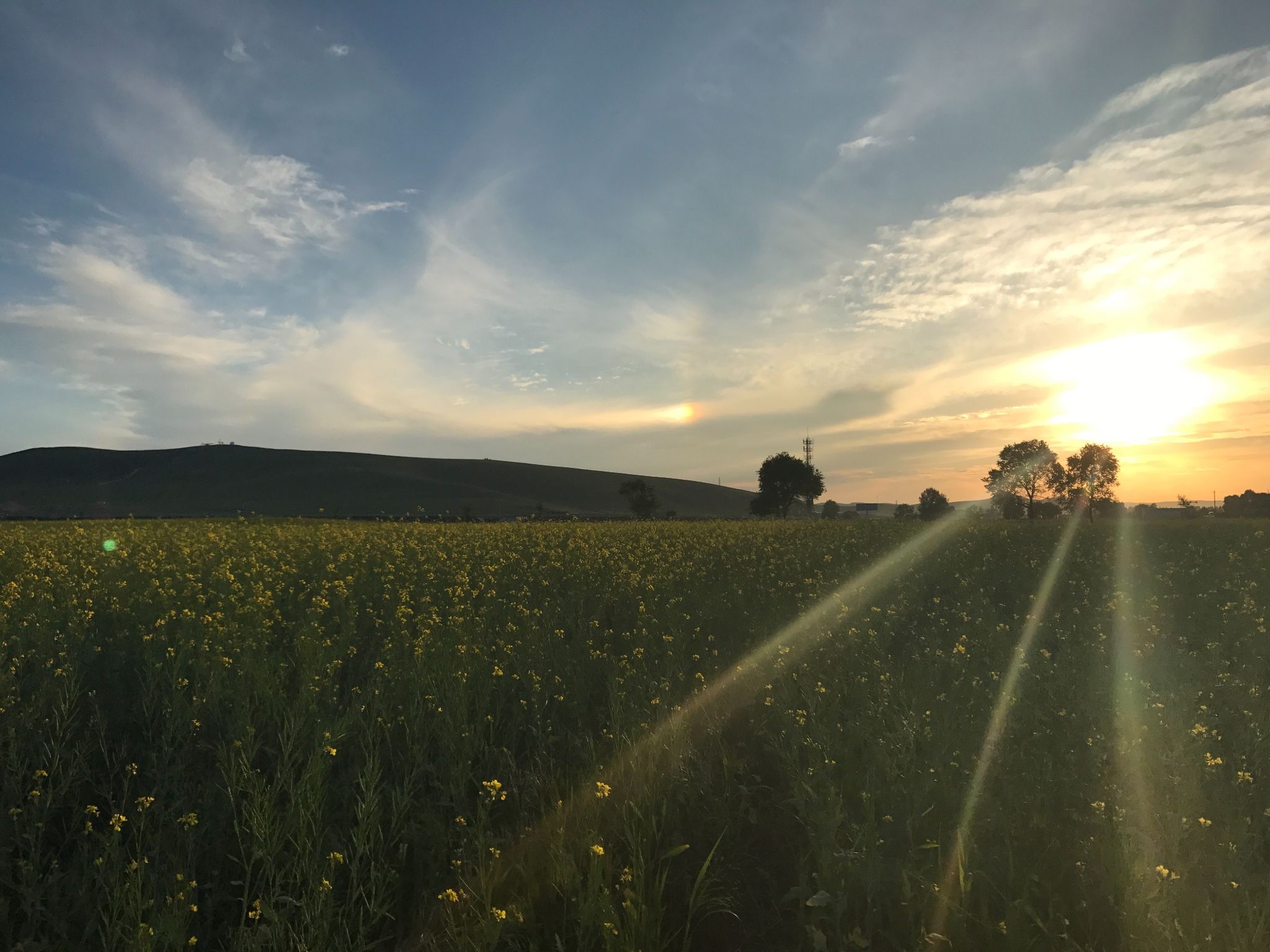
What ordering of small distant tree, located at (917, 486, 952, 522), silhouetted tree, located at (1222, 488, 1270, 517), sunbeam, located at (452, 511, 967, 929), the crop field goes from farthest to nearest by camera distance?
1. small distant tree, located at (917, 486, 952, 522)
2. silhouetted tree, located at (1222, 488, 1270, 517)
3. sunbeam, located at (452, 511, 967, 929)
4. the crop field

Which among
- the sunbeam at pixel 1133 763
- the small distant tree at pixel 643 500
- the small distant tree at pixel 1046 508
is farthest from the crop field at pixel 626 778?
the small distant tree at pixel 1046 508

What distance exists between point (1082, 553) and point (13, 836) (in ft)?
53.4

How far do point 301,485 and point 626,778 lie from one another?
11766 cm

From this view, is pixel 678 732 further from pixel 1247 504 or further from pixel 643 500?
pixel 1247 504

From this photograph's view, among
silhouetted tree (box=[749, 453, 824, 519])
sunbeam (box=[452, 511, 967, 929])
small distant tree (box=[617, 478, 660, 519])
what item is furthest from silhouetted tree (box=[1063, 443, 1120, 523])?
sunbeam (box=[452, 511, 967, 929])

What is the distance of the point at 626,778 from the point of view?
441cm

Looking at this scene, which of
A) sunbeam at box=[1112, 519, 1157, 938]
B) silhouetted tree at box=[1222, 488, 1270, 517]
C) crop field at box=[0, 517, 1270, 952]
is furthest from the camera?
silhouetted tree at box=[1222, 488, 1270, 517]

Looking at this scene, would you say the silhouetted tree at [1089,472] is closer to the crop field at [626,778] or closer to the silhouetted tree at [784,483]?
the silhouetted tree at [784,483]

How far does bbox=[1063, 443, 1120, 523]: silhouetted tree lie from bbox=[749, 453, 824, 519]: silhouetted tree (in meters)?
31.5

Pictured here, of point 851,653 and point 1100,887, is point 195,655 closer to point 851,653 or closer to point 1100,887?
point 851,653

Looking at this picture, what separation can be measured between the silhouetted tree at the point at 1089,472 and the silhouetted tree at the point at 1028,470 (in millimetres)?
1645

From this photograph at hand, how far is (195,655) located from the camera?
21.0 feet

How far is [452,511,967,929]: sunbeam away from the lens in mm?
3604

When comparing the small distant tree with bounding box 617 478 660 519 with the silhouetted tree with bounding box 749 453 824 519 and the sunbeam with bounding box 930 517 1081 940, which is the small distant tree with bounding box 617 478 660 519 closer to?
the silhouetted tree with bounding box 749 453 824 519
